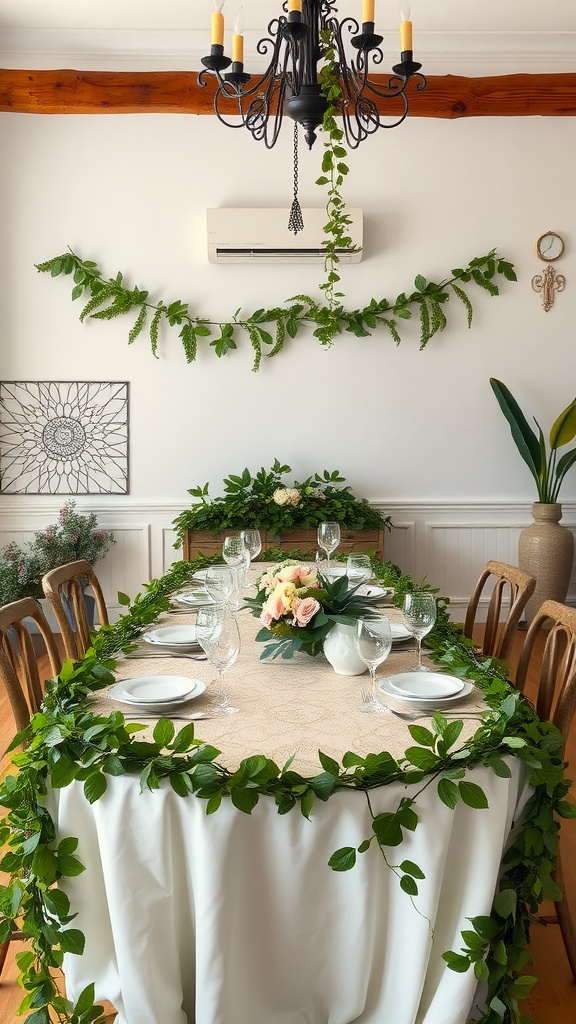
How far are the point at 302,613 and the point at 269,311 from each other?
11.7 feet

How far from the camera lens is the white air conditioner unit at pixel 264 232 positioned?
16.4 feet

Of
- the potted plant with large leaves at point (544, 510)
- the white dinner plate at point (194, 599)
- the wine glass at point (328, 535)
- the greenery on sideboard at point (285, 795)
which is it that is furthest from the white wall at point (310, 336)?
the greenery on sideboard at point (285, 795)

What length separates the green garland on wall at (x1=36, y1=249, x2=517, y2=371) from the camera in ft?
16.9

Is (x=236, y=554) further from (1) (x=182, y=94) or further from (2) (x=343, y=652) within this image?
(1) (x=182, y=94)

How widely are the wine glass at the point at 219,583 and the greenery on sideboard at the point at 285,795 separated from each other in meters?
0.74

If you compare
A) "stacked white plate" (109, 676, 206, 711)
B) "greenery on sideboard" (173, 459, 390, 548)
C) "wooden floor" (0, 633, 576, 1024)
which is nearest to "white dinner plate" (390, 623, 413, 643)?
"stacked white plate" (109, 676, 206, 711)

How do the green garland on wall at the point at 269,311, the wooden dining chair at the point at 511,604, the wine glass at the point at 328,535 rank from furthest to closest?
the green garland on wall at the point at 269,311 → the wine glass at the point at 328,535 → the wooden dining chair at the point at 511,604

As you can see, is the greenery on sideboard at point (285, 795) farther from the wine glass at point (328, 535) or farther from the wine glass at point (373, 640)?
the wine glass at point (328, 535)

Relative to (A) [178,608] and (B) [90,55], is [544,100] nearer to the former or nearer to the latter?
(B) [90,55]

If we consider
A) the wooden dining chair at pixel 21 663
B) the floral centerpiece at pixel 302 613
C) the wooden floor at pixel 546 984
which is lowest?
the wooden floor at pixel 546 984

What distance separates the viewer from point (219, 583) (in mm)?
2268

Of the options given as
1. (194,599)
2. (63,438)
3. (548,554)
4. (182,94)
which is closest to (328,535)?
(194,599)

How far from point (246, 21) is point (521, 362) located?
2.54 m

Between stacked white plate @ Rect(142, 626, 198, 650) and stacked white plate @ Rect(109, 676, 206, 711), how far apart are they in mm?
261
